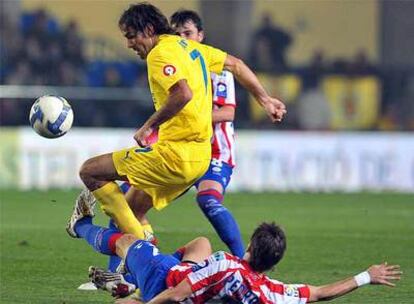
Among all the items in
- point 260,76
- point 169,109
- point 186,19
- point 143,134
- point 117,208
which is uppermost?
point 186,19

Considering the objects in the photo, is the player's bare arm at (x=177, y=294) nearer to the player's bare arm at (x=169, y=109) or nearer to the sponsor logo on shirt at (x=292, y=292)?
the sponsor logo on shirt at (x=292, y=292)

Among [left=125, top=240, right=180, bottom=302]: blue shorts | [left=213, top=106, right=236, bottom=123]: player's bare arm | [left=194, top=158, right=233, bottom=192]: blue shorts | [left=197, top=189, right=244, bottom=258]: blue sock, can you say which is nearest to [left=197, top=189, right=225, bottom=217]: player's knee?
[left=197, top=189, right=244, bottom=258]: blue sock

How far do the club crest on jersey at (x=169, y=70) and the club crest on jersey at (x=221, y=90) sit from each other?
2202mm

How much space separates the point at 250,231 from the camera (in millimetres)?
14695

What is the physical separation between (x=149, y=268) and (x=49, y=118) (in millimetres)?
1985

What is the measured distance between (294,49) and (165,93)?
1740cm

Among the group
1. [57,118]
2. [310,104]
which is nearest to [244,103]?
[310,104]

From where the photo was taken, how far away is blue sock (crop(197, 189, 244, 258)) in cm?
1022

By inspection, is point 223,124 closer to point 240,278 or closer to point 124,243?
point 124,243

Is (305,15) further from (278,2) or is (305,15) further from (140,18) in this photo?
(140,18)

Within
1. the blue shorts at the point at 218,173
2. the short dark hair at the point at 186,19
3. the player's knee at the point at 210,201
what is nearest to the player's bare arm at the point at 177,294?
the player's knee at the point at 210,201

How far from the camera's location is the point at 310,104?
23828 millimetres

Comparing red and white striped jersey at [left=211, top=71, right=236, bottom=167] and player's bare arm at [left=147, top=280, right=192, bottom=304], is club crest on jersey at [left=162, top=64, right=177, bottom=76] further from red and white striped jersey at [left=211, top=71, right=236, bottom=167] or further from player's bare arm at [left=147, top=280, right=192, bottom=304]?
red and white striped jersey at [left=211, top=71, right=236, bottom=167]

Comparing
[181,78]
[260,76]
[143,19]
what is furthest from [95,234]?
[260,76]
